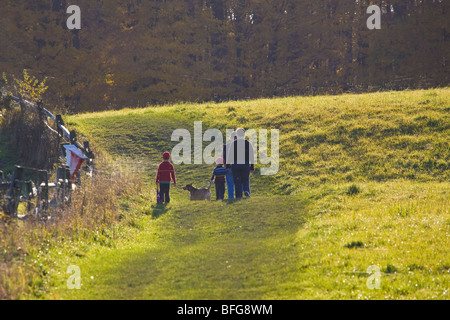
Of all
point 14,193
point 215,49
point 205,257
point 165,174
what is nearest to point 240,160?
point 165,174

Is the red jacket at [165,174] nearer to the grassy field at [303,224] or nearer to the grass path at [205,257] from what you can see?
the grassy field at [303,224]

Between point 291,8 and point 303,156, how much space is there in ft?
77.4

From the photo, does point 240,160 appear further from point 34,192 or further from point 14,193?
point 14,193

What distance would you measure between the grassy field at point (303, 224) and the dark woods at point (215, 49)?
552 inches

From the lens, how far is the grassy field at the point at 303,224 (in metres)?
8.12

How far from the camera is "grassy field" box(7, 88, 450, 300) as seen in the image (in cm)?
812

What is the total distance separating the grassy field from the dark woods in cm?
1402

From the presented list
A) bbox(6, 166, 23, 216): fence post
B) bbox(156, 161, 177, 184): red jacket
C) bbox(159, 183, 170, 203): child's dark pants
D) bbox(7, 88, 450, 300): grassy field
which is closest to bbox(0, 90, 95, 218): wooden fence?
bbox(6, 166, 23, 216): fence post

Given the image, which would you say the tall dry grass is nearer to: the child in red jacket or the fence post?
the fence post

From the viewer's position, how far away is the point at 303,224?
11.9 m

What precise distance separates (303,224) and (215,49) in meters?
31.4

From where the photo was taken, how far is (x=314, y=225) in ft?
37.8

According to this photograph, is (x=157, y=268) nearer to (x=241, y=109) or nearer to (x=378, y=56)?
(x=241, y=109)
